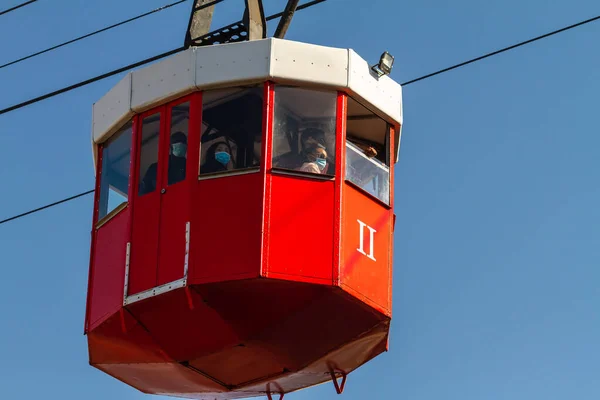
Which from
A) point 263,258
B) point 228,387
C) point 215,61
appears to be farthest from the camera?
point 228,387

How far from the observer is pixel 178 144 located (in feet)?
68.0

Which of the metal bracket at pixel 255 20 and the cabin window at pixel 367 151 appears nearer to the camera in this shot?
the cabin window at pixel 367 151

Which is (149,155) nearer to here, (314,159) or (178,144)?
(178,144)

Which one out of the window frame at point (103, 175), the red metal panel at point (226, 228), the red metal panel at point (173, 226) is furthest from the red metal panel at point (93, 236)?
the red metal panel at point (226, 228)

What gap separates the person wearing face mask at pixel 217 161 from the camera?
2031 centimetres

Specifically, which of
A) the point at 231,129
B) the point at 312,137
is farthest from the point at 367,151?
the point at 231,129

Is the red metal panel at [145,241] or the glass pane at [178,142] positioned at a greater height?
the glass pane at [178,142]

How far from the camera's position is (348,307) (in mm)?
20172

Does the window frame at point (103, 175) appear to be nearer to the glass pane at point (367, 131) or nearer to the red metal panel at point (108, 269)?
the red metal panel at point (108, 269)

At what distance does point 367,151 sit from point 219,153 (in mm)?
1914

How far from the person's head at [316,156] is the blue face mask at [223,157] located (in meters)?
0.91

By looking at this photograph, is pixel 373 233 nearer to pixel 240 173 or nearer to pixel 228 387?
pixel 240 173

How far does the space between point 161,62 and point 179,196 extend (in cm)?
196

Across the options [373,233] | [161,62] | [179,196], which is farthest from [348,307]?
[161,62]
